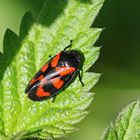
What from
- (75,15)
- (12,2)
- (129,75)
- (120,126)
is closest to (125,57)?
(129,75)

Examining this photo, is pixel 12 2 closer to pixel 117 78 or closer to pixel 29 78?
pixel 117 78

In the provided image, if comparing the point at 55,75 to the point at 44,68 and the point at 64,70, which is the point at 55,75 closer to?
the point at 64,70

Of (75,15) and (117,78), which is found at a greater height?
(75,15)

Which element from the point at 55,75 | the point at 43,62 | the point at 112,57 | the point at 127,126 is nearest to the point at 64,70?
the point at 55,75

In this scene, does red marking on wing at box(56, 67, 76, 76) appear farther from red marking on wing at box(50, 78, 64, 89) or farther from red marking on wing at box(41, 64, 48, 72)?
red marking on wing at box(41, 64, 48, 72)

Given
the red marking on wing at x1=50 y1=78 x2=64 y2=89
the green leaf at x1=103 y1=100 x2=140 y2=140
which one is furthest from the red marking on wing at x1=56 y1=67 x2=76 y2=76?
the green leaf at x1=103 y1=100 x2=140 y2=140

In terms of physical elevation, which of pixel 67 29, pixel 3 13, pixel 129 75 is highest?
pixel 3 13

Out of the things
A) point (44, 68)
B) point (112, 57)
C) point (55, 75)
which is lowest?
point (112, 57)
